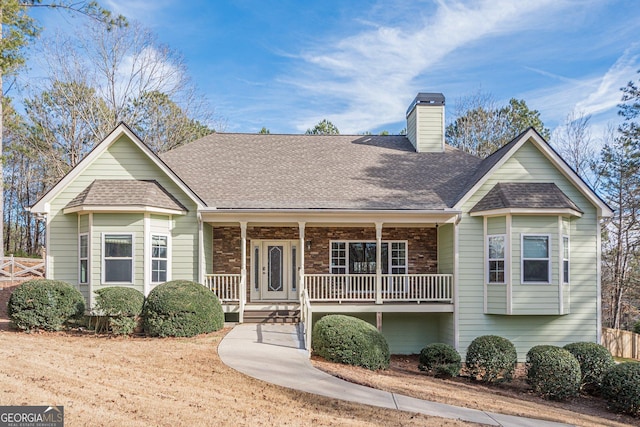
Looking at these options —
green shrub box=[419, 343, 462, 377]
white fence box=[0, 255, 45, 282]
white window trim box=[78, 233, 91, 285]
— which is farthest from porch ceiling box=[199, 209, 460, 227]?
white fence box=[0, 255, 45, 282]

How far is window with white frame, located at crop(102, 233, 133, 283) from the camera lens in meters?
13.9

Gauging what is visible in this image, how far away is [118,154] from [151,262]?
3406mm

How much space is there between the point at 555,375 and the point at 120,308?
10466mm

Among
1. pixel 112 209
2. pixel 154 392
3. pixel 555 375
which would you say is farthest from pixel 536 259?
pixel 112 209

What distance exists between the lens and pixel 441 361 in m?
12.6

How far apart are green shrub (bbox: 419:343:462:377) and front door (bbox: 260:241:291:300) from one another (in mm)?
5799

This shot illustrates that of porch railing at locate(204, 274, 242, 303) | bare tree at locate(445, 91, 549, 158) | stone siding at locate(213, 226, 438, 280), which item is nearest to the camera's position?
porch railing at locate(204, 274, 242, 303)

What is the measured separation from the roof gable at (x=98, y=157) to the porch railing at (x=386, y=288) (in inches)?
183

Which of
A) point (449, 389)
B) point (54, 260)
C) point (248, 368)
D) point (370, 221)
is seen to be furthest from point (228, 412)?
point (54, 260)

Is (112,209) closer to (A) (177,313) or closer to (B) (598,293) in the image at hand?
(A) (177,313)

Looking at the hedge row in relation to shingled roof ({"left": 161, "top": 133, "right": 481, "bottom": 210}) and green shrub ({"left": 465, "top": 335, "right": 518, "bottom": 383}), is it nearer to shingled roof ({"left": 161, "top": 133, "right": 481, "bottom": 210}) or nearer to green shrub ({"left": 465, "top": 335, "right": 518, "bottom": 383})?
shingled roof ({"left": 161, "top": 133, "right": 481, "bottom": 210})

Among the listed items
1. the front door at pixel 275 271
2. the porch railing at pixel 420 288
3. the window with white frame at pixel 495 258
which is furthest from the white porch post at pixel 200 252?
the window with white frame at pixel 495 258

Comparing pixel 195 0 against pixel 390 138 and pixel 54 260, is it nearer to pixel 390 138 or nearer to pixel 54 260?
pixel 390 138

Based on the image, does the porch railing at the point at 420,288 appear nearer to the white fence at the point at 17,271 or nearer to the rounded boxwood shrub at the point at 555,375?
the rounded boxwood shrub at the point at 555,375
